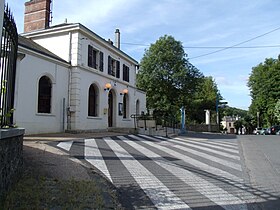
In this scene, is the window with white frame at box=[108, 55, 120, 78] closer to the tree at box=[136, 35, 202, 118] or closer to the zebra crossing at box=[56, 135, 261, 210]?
the zebra crossing at box=[56, 135, 261, 210]

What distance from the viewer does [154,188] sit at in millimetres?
4785

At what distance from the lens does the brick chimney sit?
56.6 ft

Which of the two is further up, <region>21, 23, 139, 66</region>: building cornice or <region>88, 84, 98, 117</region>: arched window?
<region>21, 23, 139, 66</region>: building cornice

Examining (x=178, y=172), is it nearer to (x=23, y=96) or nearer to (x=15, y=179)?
(x=15, y=179)

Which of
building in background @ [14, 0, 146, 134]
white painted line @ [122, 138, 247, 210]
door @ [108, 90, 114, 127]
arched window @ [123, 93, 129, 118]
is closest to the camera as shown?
white painted line @ [122, 138, 247, 210]

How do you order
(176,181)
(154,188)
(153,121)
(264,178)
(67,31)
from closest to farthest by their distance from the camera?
(154,188)
(176,181)
(264,178)
(67,31)
(153,121)

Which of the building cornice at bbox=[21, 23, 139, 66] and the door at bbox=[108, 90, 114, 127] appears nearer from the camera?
the building cornice at bbox=[21, 23, 139, 66]

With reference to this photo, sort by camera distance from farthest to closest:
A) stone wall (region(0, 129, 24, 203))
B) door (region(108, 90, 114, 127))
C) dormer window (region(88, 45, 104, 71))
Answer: door (region(108, 90, 114, 127))
dormer window (region(88, 45, 104, 71))
stone wall (region(0, 129, 24, 203))

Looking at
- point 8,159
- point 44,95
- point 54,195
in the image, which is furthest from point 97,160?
point 44,95

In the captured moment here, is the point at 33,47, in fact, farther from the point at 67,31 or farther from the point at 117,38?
the point at 117,38

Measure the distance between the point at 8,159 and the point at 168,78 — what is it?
30.9m

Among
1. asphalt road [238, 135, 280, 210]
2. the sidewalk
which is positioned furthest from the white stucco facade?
asphalt road [238, 135, 280, 210]

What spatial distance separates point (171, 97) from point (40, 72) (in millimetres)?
22156

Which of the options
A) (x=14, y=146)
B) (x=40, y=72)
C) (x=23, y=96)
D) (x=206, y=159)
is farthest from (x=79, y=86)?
(x=14, y=146)
